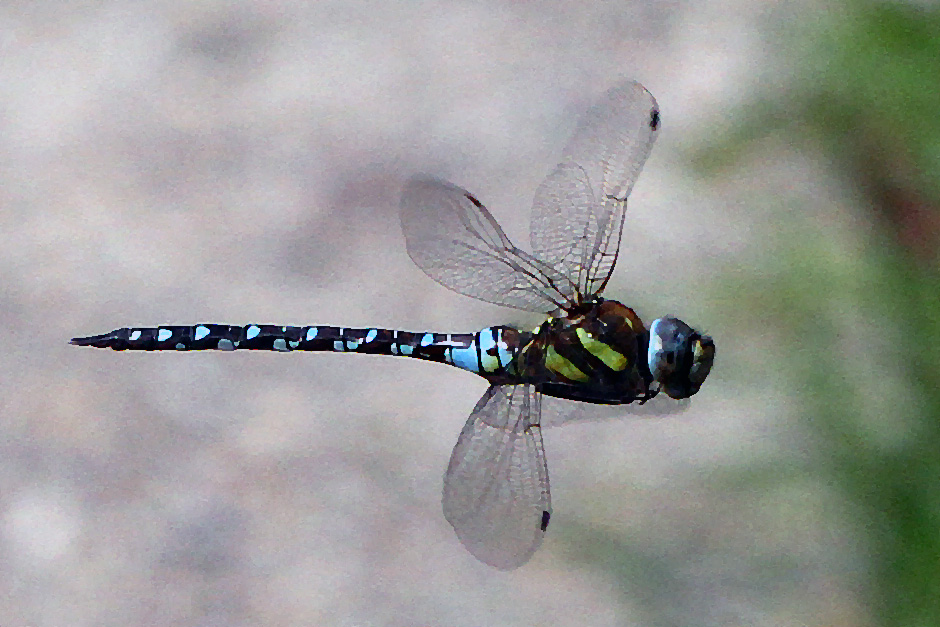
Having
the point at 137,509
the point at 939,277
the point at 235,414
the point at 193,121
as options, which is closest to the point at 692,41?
the point at 939,277

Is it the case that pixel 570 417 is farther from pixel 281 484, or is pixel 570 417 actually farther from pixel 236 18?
pixel 236 18

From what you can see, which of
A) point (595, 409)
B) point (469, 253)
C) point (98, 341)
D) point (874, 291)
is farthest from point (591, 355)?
point (98, 341)

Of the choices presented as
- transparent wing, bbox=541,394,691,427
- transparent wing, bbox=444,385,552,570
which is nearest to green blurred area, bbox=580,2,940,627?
transparent wing, bbox=541,394,691,427

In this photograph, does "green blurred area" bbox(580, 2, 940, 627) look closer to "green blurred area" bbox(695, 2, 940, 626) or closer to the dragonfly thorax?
"green blurred area" bbox(695, 2, 940, 626)

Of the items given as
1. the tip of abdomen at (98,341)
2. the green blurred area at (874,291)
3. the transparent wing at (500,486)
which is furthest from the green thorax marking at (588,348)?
the tip of abdomen at (98,341)

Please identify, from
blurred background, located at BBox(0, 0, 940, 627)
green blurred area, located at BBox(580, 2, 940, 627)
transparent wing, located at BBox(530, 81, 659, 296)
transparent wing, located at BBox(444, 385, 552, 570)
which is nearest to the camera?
transparent wing, located at BBox(444, 385, 552, 570)

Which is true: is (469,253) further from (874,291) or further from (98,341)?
(874,291)
